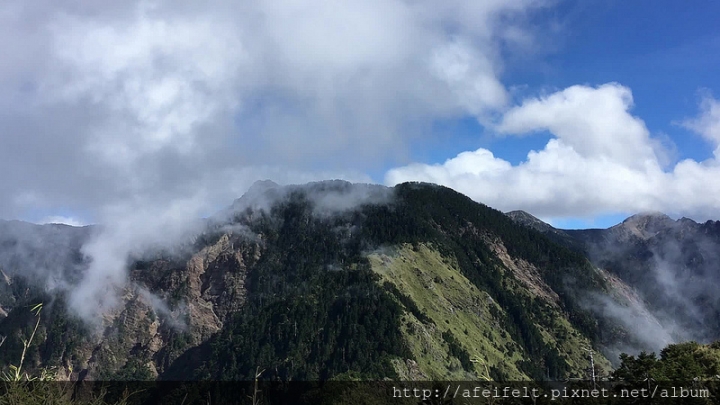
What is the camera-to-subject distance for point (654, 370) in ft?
246

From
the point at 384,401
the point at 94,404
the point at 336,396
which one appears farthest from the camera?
the point at 384,401

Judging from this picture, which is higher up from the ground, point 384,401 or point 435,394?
point 435,394

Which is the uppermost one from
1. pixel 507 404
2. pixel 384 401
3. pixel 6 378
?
pixel 6 378

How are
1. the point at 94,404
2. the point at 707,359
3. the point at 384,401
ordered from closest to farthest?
the point at 94,404
the point at 707,359
the point at 384,401

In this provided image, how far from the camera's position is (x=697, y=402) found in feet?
216

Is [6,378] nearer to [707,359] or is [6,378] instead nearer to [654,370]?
[654,370]

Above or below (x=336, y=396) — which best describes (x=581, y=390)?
above

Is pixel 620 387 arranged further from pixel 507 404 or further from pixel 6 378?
pixel 6 378

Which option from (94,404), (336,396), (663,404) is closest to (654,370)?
(663,404)

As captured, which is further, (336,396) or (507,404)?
(336,396)

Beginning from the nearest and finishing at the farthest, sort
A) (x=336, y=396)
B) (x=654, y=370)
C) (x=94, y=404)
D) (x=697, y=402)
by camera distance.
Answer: (x=94, y=404) → (x=697, y=402) → (x=654, y=370) → (x=336, y=396)

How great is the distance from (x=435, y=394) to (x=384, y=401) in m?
133

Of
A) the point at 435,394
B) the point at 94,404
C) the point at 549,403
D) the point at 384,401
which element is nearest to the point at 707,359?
the point at 549,403

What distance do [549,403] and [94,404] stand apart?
5843 cm
